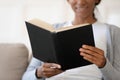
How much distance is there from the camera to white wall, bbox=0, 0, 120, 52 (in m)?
2.01

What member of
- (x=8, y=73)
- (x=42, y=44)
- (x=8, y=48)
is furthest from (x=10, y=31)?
(x=42, y=44)

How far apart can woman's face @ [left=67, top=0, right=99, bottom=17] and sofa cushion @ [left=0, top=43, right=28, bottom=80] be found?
1.47 feet

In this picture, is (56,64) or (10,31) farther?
(10,31)

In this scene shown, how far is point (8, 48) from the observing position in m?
1.75

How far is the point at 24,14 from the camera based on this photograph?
6.70ft

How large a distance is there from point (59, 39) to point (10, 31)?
1006mm

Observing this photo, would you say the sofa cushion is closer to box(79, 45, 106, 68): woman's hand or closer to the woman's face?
the woman's face

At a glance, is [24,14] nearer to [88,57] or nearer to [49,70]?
[49,70]

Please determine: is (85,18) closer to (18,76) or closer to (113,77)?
(113,77)

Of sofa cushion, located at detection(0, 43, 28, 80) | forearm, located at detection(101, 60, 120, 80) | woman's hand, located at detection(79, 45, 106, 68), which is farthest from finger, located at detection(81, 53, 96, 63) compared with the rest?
sofa cushion, located at detection(0, 43, 28, 80)

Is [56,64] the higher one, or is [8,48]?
[56,64]

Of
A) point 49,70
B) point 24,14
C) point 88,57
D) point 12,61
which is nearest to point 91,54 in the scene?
point 88,57

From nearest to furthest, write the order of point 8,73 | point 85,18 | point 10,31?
1. point 85,18
2. point 8,73
3. point 10,31

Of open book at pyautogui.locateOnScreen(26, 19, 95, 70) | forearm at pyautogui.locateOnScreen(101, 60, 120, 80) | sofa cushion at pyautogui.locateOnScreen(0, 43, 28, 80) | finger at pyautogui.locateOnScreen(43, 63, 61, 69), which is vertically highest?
open book at pyautogui.locateOnScreen(26, 19, 95, 70)
